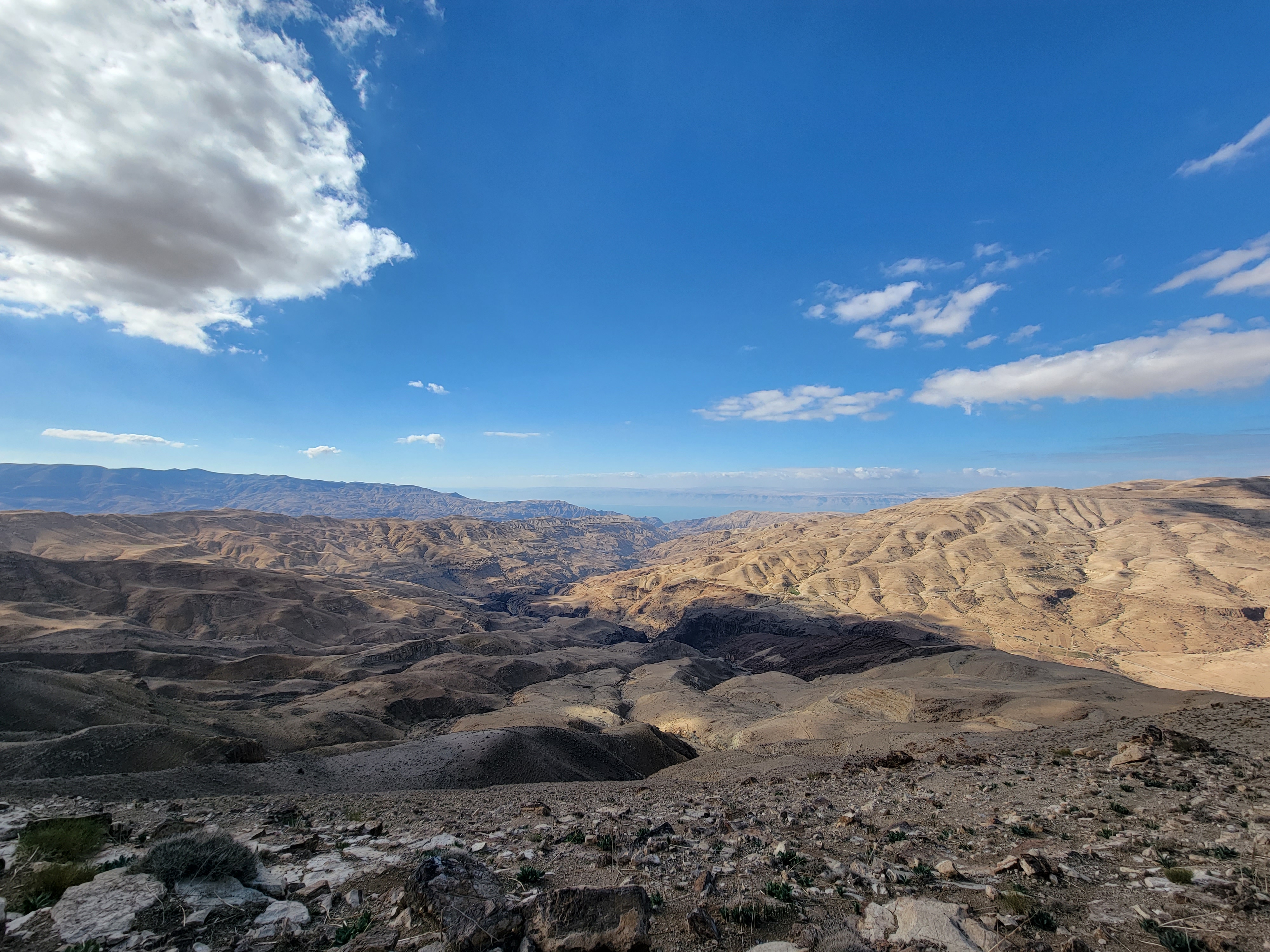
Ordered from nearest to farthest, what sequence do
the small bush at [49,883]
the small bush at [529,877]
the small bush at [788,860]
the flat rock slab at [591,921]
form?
the flat rock slab at [591,921]
the small bush at [49,883]
the small bush at [529,877]
the small bush at [788,860]

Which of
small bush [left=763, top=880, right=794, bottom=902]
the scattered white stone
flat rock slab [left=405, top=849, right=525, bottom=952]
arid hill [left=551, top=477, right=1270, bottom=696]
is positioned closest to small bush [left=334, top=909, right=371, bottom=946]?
flat rock slab [left=405, top=849, right=525, bottom=952]

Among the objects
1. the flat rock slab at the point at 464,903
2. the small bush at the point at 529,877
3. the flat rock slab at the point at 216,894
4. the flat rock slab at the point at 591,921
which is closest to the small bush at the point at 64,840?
the flat rock slab at the point at 216,894

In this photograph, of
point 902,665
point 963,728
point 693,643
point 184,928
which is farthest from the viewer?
point 693,643

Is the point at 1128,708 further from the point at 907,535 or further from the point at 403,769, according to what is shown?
the point at 907,535

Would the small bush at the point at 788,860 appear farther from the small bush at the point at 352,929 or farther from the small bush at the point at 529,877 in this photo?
the small bush at the point at 352,929

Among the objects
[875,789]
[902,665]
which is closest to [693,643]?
[902,665]

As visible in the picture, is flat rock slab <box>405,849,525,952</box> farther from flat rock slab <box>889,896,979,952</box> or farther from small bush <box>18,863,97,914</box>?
flat rock slab <box>889,896,979,952</box>

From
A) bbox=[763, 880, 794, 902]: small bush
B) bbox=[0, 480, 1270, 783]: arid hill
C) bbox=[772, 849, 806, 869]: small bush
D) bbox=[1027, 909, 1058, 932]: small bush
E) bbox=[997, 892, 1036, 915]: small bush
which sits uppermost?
bbox=[1027, 909, 1058, 932]: small bush
